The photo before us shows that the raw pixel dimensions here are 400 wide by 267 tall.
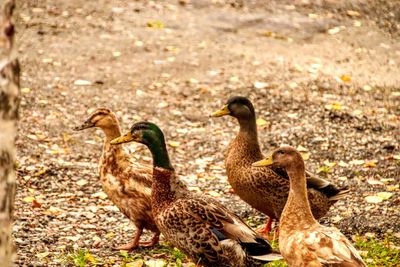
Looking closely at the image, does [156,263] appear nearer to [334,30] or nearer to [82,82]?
[82,82]

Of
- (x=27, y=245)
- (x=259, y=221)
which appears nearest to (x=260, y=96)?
(x=259, y=221)

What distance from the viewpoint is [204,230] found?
637 cm

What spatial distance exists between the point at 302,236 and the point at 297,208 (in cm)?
37

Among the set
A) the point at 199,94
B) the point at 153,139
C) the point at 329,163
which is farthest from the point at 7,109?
the point at 199,94

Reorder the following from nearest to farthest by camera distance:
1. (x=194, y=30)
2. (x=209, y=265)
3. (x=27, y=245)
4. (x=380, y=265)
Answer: (x=209, y=265)
(x=380, y=265)
(x=27, y=245)
(x=194, y=30)

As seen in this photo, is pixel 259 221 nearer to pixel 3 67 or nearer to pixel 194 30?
pixel 3 67

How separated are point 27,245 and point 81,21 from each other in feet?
28.8

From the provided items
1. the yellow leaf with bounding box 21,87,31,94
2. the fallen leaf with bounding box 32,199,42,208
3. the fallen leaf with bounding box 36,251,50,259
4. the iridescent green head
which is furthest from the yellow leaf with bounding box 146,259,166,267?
the yellow leaf with bounding box 21,87,31,94

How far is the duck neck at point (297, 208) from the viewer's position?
6.39m

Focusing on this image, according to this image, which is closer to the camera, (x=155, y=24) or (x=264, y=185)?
(x=264, y=185)

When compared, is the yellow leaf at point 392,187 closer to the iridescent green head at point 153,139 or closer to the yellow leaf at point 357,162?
the yellow leaf at point 357,162

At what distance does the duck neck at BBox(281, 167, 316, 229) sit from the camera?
6395mm

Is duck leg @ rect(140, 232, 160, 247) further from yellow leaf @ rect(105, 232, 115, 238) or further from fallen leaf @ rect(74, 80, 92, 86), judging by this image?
fallen leaf @ rect(74, 80, 92, 86)

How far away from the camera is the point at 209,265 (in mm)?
6484
